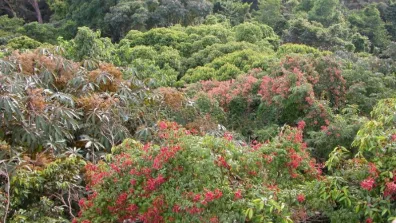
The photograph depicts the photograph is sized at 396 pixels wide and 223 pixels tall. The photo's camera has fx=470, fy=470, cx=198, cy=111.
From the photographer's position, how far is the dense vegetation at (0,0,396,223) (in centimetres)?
407

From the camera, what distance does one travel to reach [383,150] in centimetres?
424

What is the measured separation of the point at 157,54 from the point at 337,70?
743cm

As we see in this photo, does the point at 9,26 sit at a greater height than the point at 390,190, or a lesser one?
lesser

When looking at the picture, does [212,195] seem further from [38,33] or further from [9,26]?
[9,26]

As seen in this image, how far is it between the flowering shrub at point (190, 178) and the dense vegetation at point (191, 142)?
0.01 m

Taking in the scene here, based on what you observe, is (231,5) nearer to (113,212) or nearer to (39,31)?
(39,31)

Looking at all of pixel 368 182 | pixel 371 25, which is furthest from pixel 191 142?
pixel 371 25

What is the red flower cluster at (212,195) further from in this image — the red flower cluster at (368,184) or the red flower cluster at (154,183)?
the red flower cluster at (368,184)

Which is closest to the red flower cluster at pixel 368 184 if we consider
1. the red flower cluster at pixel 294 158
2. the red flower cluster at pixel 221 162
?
the red flower cluster at pixel 294 158

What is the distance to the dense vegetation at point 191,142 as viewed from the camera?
4.07 meters

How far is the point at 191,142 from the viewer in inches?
166

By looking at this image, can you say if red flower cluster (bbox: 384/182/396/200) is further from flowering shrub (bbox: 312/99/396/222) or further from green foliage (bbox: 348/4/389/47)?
green foliage (bbox: 348/4/389/47)

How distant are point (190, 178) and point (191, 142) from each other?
0.33 metres

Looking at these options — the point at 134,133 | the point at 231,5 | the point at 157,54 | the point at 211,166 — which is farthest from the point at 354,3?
the point at 211,166
